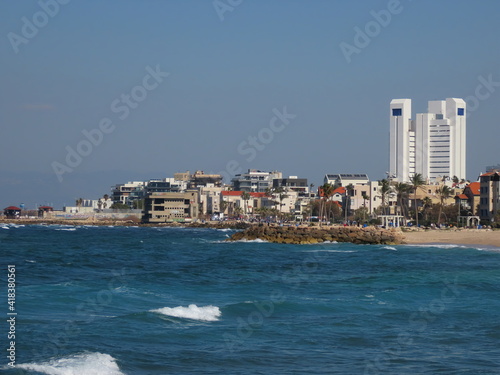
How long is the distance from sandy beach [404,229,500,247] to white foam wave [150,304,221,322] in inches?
2107

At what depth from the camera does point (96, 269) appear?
1731 inches

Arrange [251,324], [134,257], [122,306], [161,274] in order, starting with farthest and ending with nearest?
1. [134,257]
2. [161,274]
3. [122,306]
4. [251,324]

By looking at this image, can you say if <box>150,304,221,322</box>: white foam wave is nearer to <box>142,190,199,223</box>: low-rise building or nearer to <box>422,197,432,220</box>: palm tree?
<box>422,197,432,220</box>: palm tree

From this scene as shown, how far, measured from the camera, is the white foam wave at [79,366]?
55.2 ft

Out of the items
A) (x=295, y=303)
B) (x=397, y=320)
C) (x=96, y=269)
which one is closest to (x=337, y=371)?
(x=397, y=320)

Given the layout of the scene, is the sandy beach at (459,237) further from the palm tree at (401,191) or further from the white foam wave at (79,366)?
the white foam wave at (79,366)

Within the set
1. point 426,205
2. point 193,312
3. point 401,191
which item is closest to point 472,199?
point 426,205

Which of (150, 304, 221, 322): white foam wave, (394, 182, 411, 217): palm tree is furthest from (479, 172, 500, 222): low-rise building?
(150, 304, 221, 322): white foam wave

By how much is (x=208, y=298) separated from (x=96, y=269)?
15.5 m

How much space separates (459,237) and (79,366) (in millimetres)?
68768

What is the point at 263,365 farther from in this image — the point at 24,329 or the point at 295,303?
the point at 295,303

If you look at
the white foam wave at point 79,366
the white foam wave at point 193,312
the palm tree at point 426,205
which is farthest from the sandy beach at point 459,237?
the white foam wave at point 79,366

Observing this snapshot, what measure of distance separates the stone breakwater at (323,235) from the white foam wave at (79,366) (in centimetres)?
6419

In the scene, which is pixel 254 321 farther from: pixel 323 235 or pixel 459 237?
pixel 323 235
